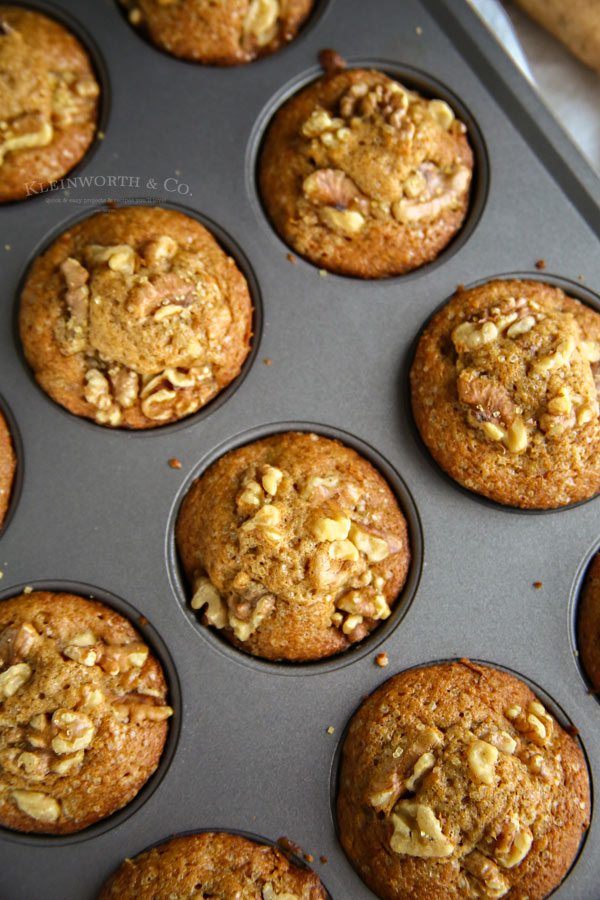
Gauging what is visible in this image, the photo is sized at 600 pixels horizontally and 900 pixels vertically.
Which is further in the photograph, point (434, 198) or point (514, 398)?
point (434, 198)

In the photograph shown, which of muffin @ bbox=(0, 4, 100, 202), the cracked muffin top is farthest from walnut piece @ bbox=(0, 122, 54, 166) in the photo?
the cracked muffin top

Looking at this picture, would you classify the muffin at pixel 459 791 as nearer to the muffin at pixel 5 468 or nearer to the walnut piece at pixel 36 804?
the walnut piece at pixel 36 804

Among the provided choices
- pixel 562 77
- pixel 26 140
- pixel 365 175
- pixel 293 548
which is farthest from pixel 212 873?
pixel 562 77

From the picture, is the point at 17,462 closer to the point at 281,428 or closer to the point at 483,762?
the point at 281,428

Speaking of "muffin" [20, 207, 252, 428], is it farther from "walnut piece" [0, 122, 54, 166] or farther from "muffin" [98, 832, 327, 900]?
"muffin" [98, 832, 327, 900]

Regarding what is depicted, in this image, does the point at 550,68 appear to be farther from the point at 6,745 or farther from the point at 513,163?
the point at 6,745

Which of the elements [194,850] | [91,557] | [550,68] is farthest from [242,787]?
[550,68]
